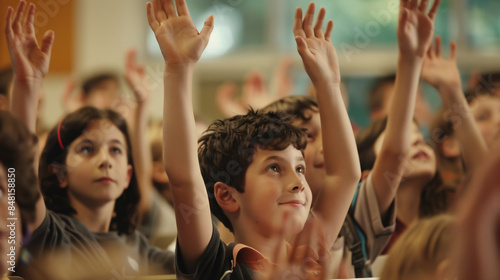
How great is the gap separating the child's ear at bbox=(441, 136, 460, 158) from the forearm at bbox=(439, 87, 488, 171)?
0.08 metres

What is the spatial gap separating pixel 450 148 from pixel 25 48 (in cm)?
75

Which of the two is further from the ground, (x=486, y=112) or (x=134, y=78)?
(x=134, y=78)

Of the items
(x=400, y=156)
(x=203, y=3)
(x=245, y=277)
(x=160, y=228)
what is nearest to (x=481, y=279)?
(x=245, y=277)

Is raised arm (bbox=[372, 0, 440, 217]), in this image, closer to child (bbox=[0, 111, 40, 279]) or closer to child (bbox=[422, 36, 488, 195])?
child (bbox=[422, 36, 488, 195])

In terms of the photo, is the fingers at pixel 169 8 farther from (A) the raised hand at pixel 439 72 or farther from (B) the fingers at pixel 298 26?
(A) the raised hand at pixel 439 72

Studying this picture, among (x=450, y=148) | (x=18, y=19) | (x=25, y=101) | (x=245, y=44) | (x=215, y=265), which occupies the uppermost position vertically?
(x=245, y=44)

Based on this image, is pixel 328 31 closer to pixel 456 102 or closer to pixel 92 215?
pixel 456 102

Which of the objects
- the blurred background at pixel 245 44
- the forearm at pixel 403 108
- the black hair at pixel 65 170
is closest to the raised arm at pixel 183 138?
the black hair at pixel 65 170

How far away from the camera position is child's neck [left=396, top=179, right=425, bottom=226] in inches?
33.6

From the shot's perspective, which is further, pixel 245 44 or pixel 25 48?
pixel 245 44

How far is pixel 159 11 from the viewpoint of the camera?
0.61 meters

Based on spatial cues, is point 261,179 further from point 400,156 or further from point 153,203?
point 153,203

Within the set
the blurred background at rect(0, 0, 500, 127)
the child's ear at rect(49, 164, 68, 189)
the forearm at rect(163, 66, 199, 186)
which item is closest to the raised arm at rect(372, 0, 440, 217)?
the forearm at rect(163, 66, 199, 186)

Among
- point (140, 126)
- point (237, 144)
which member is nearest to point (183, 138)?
point (237, 144)
